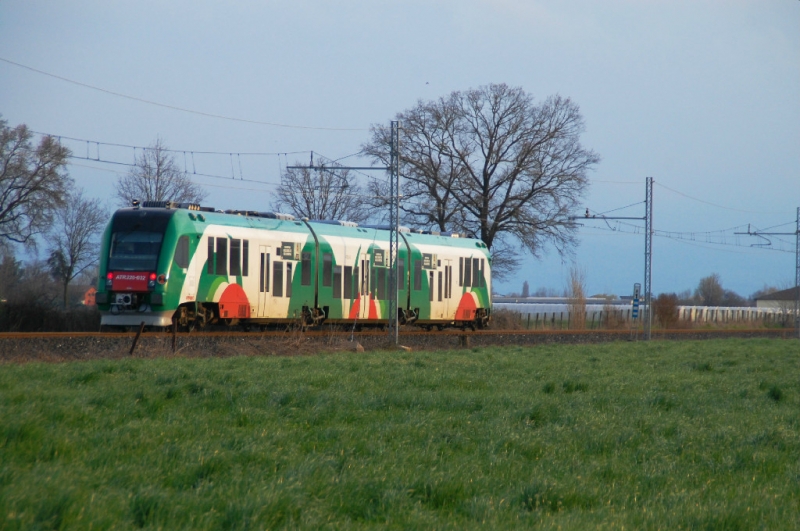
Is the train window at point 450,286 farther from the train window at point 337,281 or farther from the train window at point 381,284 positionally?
the train window at point 337,281

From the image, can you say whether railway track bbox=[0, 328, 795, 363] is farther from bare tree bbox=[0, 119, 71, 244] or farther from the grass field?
bare tree bbox=[0, 119, 71, 244]

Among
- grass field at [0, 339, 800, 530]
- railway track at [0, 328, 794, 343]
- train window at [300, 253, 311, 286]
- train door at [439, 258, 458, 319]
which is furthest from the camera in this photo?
train door at [439, 258, 458, 319]

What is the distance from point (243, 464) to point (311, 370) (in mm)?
8579

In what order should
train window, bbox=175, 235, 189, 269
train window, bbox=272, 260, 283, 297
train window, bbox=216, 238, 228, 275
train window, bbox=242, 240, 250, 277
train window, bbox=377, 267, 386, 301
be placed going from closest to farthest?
1. train window, bbox=175, 235, 189, 269
2. train window, bbox=216, 238, 228, 275
3. train window, bbox=242, 240, 250, 277
4. train window, bbox=272, 260, 283, 297
5. train window, bbox=377, 267, 386, 301

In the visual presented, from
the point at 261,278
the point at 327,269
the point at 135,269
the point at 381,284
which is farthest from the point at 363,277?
the point at 135,269

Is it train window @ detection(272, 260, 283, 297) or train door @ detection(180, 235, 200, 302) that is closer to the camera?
train door @ detection(180, 235, 200, 302)

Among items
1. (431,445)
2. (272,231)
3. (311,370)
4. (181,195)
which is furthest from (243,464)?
(181,195)

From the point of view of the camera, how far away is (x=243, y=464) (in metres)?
6.63

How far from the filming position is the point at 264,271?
26047 mm

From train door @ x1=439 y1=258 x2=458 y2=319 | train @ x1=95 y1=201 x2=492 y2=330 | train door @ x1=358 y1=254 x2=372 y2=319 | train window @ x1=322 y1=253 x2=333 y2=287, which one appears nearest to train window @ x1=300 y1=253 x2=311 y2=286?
train @ x1=95 y1=201 x2=492 y2=330

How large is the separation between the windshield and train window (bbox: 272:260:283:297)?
4.33 m

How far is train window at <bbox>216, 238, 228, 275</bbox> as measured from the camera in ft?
80.3

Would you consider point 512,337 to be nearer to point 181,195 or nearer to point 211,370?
point 211,370

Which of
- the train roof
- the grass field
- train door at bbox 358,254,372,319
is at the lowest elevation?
the grass field
